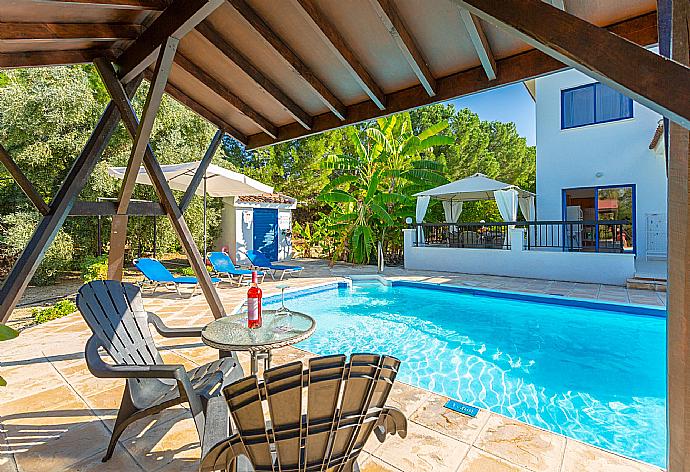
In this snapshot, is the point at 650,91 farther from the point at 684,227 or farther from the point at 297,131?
the point at 297,131

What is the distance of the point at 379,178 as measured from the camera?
1373 centimetres

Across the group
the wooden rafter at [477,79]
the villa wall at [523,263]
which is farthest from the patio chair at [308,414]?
the villa wall at [523,263]

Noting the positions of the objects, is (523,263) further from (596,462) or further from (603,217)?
(596,462)

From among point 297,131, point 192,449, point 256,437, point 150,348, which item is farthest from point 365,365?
point 297,131

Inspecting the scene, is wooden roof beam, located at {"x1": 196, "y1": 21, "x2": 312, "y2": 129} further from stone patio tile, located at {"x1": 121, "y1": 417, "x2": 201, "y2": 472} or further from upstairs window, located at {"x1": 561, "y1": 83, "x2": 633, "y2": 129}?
upstairs window, located at {"x1": 561, "y1": 83, "x2": 633, "y2": 129}

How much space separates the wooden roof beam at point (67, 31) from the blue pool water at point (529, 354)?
5.06 m

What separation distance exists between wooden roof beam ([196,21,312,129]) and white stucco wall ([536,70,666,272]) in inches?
418

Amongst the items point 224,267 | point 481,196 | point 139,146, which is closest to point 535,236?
A: point 481,196

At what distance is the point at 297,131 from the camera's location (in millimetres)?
5605

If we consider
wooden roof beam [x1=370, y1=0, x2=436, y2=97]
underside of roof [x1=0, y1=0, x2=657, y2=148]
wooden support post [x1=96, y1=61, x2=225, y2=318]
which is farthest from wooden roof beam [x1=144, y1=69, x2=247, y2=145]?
wooden roof beam [x1=370, y1=0, x2=436, y2=97]

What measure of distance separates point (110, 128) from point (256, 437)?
4.47 meters

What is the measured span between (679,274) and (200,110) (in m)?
5.82

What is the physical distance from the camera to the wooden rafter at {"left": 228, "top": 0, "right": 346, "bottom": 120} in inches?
139

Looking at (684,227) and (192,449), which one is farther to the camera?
(192,449)
